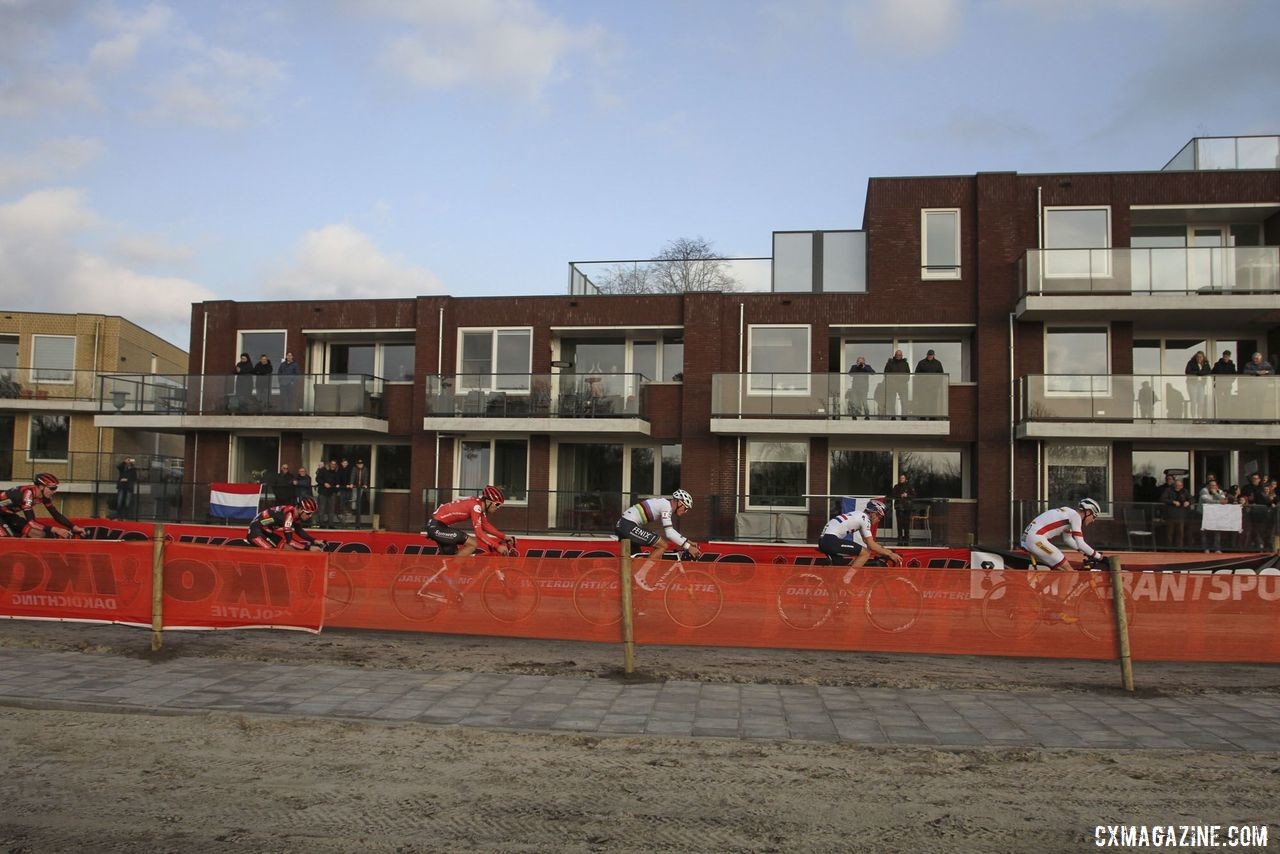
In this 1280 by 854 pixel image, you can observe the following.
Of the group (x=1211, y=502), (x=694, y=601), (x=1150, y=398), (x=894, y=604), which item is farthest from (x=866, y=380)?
(x=694, y=601)

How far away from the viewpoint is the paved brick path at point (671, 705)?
25.0 ft

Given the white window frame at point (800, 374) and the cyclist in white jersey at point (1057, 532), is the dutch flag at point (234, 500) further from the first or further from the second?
the cyclist in white jersey at point (1057, 532)

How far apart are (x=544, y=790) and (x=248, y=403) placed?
24.7 metres

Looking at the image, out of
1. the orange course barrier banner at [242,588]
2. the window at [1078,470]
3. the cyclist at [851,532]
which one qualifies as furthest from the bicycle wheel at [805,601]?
the window at [1078,470]

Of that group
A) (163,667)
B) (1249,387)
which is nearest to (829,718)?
(163,667)

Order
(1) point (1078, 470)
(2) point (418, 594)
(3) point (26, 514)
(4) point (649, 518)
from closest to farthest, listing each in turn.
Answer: (2) point (418, 594) → (4) point (649, 518) → (3) point (26, 514) → (1) point (1078, 470)

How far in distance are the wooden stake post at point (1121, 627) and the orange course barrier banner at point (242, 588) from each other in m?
8.69

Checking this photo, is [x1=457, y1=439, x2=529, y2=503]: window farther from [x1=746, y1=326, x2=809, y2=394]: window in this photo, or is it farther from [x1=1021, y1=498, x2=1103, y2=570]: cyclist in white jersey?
[x1=1021, y1=498, x2=1103, y2=570]: cyclist in white jersey

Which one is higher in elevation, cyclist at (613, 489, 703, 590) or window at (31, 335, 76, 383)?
window at (31, 335, 76, 383)

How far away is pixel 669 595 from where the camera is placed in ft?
36.2

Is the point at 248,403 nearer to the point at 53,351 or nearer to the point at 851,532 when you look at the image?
the point at 53,351

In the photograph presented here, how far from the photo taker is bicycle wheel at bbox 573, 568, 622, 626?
10.8 meters

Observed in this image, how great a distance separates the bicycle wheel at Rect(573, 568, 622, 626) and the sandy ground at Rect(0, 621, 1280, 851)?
3329 millimetres

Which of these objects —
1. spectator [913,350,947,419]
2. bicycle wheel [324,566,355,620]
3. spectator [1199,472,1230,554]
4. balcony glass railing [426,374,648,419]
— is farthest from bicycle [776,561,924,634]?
balcony glass railing [426,374,648,419]
